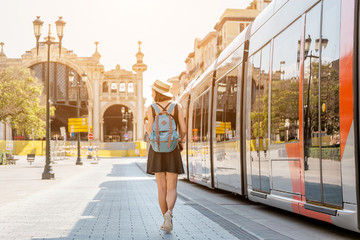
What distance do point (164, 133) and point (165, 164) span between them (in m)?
0.38

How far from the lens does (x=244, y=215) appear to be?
30.4ft

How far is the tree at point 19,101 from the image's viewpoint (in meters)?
42.8

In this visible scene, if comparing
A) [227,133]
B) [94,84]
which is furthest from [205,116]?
[94,84]

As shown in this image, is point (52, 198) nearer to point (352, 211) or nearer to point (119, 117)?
point (352, 211)

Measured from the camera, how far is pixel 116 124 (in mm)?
87125

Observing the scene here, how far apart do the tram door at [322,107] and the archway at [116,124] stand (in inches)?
3009

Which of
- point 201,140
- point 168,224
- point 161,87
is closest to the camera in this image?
point 168,224

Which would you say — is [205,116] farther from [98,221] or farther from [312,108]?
[312,108]

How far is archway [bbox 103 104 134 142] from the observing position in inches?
3327

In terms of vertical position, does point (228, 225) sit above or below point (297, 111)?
below

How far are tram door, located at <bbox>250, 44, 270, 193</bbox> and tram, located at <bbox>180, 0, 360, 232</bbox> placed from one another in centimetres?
2

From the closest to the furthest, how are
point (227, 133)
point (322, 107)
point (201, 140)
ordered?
1. point (322, 107)
2. point (227, 133)
3. point (201, 140)

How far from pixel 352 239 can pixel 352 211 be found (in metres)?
0.92

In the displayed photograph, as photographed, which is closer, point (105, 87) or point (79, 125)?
point (79, 125)
